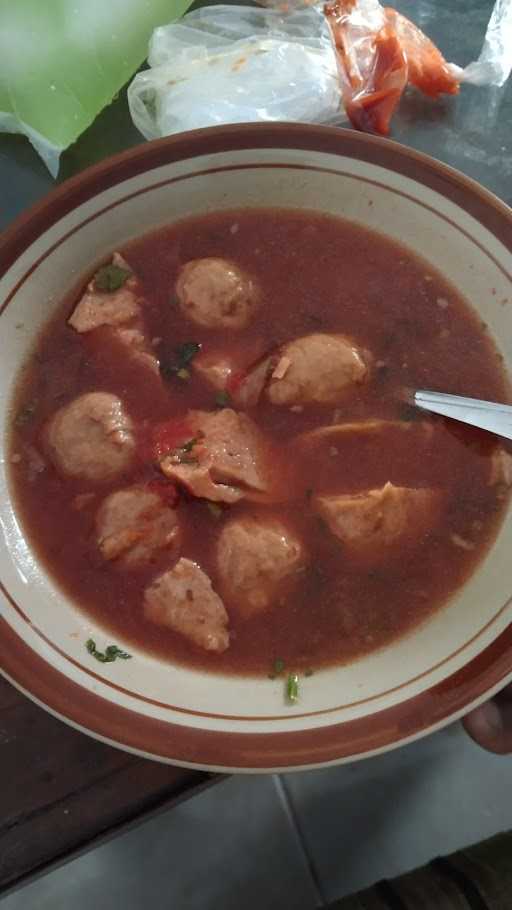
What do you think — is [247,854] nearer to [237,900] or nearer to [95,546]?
[237,900]

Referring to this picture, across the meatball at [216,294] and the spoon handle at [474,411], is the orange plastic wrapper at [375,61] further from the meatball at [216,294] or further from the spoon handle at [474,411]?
the spoon handle at [474,411]

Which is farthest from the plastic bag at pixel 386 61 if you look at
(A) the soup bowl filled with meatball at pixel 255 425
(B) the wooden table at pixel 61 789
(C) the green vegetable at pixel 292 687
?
(B) the wooden table at pixel 61 789

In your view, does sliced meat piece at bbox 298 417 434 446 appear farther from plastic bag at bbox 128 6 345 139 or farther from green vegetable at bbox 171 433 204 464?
plastic bag at bbox 128 6 345 139

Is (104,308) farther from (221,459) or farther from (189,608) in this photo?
(189,608)

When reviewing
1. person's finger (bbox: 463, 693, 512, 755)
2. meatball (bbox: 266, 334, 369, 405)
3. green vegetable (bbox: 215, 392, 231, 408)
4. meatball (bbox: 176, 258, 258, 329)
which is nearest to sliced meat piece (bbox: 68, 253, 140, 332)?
meatball (bbox: 176, 258, 258, 329)

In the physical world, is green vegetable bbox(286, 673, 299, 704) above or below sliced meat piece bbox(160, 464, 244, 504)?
below

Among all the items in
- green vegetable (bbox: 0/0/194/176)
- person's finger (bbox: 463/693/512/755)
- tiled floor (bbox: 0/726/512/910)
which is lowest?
tiled floor (bbox: 0/726/512/910)
